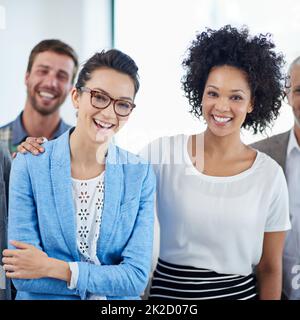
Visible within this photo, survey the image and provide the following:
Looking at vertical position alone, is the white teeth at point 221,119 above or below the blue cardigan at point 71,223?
above

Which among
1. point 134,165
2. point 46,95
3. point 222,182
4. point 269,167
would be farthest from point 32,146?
point 269,167

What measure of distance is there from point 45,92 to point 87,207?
321 millimetres

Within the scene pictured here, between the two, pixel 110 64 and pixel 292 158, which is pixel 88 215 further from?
pixel 292 158

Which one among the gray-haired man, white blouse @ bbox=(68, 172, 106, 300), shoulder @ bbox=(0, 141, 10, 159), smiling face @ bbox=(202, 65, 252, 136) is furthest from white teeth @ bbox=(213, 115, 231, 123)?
shoulder @ bbox=(0, 141, 10, 159)

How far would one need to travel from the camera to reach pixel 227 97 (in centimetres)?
122

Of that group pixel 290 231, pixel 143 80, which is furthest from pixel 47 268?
pixel 290 231

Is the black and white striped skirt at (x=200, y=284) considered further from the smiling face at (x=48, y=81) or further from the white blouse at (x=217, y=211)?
the smiling face at (x=48, y=81)

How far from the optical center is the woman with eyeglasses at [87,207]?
117 centimetres

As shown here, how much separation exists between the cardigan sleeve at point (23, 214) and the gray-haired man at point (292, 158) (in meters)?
0.59

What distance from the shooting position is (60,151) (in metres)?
1.20

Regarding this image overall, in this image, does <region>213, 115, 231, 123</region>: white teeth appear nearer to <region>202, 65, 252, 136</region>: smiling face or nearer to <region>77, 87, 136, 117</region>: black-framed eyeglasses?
<region>202, 65, 252, 136</region>: smiling face

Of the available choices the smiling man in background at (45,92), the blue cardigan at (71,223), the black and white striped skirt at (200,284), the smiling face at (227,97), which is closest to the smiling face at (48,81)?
the smiling man in background at (45,92)

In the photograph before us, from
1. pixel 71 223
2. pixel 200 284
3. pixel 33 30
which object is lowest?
pixel 200 284

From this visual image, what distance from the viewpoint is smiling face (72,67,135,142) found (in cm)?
118
